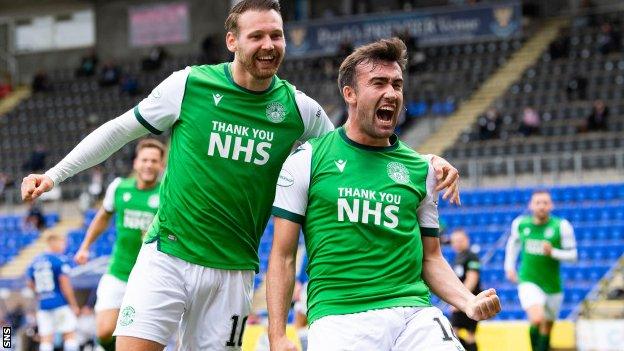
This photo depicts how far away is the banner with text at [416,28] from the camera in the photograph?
3173cm

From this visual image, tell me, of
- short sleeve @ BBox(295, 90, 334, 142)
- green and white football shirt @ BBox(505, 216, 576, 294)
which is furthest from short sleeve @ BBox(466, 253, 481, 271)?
short sleeve @ BBox(295, 90, 334, 142)

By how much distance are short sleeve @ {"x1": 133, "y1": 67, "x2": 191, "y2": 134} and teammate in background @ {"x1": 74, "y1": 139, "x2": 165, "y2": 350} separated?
155 inches

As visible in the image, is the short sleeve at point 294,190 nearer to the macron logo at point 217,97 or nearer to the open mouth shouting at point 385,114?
the open mouth shouting at point 385,114

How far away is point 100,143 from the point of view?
19.1 ft

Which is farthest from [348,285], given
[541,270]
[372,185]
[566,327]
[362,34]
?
[362,34]

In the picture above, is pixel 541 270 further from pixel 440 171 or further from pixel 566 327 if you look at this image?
pixel 440 171

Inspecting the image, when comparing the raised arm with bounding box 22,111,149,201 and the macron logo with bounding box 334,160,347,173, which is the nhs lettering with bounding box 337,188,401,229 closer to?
the macron logo with bounding box 334,160,347,173

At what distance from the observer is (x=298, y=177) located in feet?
17.2

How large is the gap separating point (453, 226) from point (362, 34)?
12783mm

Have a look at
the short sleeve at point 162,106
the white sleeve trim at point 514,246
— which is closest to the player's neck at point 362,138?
the short sleeve at point 162,106

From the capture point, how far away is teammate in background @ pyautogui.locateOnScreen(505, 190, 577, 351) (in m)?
12.5

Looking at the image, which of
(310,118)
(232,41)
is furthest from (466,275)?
(232,41)

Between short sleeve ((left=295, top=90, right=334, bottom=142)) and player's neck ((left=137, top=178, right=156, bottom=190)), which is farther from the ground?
short sleeve ((left=295, top=90, right=334, bottom=142))

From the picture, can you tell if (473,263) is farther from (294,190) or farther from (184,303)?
(294,190)
